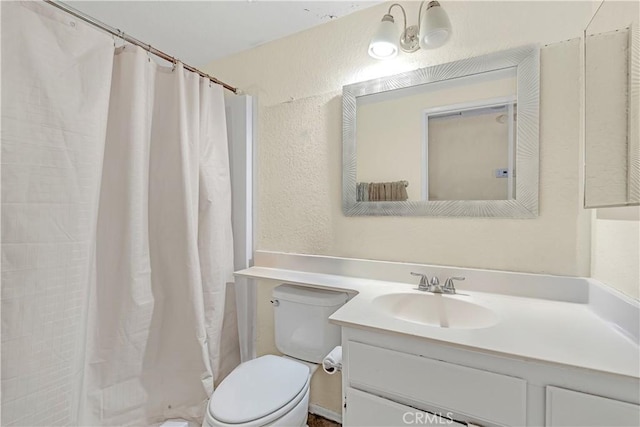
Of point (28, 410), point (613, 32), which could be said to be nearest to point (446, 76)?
point (613, 32)

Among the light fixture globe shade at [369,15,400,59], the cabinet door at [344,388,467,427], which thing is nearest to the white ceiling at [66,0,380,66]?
the light fixture globe shade at [369,15,400,59]

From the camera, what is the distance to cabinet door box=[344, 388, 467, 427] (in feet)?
2.55

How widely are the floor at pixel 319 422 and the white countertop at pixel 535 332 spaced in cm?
85

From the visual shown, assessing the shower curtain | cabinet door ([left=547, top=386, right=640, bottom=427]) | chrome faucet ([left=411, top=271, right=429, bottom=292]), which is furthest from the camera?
chrome faucet ([left=411, top=271, right=429, bottom=292])

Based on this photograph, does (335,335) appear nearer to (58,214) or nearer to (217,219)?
(217,219)

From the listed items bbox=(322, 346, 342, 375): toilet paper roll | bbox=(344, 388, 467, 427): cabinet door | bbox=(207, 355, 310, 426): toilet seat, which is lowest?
bbox=(207, 355, 310, 426): toilet seat

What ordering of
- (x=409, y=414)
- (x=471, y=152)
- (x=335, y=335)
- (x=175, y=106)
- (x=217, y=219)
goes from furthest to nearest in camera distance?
(x=217, y=219), (x=175, y=106), (x=335, y=335), (x=471, y=152), (x=409, y=414)

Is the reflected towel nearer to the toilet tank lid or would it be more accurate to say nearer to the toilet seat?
the toilet tank lid

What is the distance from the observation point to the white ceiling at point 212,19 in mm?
1369

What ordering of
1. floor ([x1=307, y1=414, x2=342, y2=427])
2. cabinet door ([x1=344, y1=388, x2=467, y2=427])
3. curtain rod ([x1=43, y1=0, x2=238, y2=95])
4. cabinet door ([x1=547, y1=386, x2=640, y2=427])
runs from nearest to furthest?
cabinet door ([x1=547, y1=386, x2=640, y2=427]) < cabinet door ([x1=344, y1=388, x2=467, y2=427]) < curtain rod ([x1=43, y1=0, x2=238, y2=95]) < floor ([x1=307, y1=414, x2=342, y2=427])

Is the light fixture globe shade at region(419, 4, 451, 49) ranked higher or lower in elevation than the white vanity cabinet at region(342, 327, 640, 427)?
higher

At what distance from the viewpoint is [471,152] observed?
119cm

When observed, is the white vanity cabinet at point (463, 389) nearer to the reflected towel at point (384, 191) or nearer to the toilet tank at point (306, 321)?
the toilet tank at point (306, 321)

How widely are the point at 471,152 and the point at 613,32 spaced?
1.73 feet
